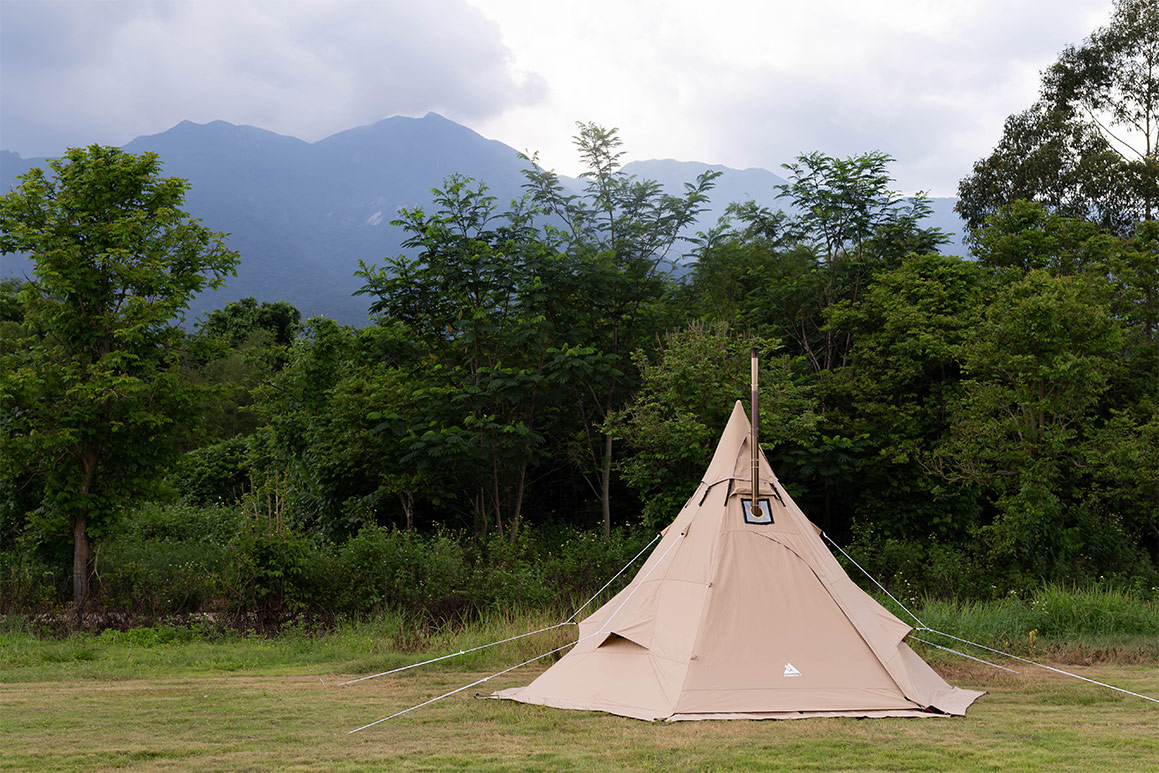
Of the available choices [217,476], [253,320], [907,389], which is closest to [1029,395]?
[907,389]

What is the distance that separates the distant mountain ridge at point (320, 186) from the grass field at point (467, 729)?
92.4 metres

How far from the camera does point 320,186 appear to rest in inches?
7028

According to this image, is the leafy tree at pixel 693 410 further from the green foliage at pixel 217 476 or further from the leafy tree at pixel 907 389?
the green foliage at pixel 217 476

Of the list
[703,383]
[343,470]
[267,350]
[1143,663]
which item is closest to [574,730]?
[1143,663]

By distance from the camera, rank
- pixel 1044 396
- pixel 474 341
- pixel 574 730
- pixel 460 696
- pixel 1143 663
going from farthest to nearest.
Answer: pixel 474 341, pixel 1044 396, pixel 1143 663, pixel 460 696, pixel 574 730

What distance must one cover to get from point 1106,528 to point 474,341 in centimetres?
1123

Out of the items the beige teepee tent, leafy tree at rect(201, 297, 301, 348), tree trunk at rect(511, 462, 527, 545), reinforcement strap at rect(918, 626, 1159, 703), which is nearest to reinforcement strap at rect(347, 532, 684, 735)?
the beige teepee tent

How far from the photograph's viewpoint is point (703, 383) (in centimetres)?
1372

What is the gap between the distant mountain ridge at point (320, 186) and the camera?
122125 mm

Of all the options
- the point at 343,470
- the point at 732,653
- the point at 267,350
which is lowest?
the point at 732,653

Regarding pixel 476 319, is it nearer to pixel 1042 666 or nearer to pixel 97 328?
pixel 97 328

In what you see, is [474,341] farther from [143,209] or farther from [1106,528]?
[1106,528]

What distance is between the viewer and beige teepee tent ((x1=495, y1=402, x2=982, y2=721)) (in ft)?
22.6

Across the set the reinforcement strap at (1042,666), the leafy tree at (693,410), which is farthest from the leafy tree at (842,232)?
the reinforcement strap at (1042,666)
